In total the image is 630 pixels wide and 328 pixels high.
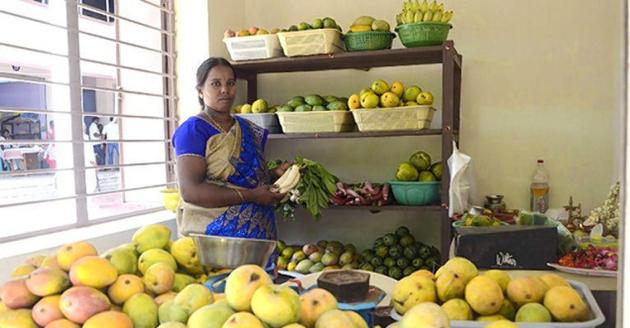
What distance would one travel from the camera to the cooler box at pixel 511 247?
A: 1713 mm

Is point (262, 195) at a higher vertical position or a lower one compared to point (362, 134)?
lower

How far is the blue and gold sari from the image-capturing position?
6.82ft

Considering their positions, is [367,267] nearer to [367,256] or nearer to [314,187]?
[367,256]

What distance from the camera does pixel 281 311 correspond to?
792 millimetres

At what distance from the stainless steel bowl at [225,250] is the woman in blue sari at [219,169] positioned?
2.76 ft

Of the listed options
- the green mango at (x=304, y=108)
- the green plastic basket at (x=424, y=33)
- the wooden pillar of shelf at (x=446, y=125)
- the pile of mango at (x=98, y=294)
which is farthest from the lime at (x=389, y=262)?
the pile of mango at (x=98, y=294)

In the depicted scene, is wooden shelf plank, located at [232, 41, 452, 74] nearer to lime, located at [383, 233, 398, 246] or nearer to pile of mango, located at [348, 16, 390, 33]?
pile of mango, located at [348, 16, 390, 33]

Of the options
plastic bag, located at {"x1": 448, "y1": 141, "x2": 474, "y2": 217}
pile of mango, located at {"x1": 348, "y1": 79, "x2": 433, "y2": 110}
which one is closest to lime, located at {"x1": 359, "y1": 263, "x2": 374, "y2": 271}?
plastic bag, located at {"x1": 448, "y1": 141, "x2": 474, "y2": 217}

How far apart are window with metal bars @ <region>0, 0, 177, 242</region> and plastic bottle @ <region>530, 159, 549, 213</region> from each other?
212cm

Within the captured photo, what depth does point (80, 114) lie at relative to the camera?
2.53 metres

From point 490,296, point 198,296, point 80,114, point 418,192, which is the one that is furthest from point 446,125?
point 198,296

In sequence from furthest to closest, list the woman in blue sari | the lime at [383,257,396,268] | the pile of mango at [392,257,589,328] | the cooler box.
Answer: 1. the lime at [383,257,396,268]
2. the woman in blue sari
3. the cooler box
4. the pile of mango at [392,257,589,328]

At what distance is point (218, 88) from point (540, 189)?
6.11 ft

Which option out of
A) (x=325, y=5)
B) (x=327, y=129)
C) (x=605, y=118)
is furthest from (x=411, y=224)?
(x=325, y=5)
